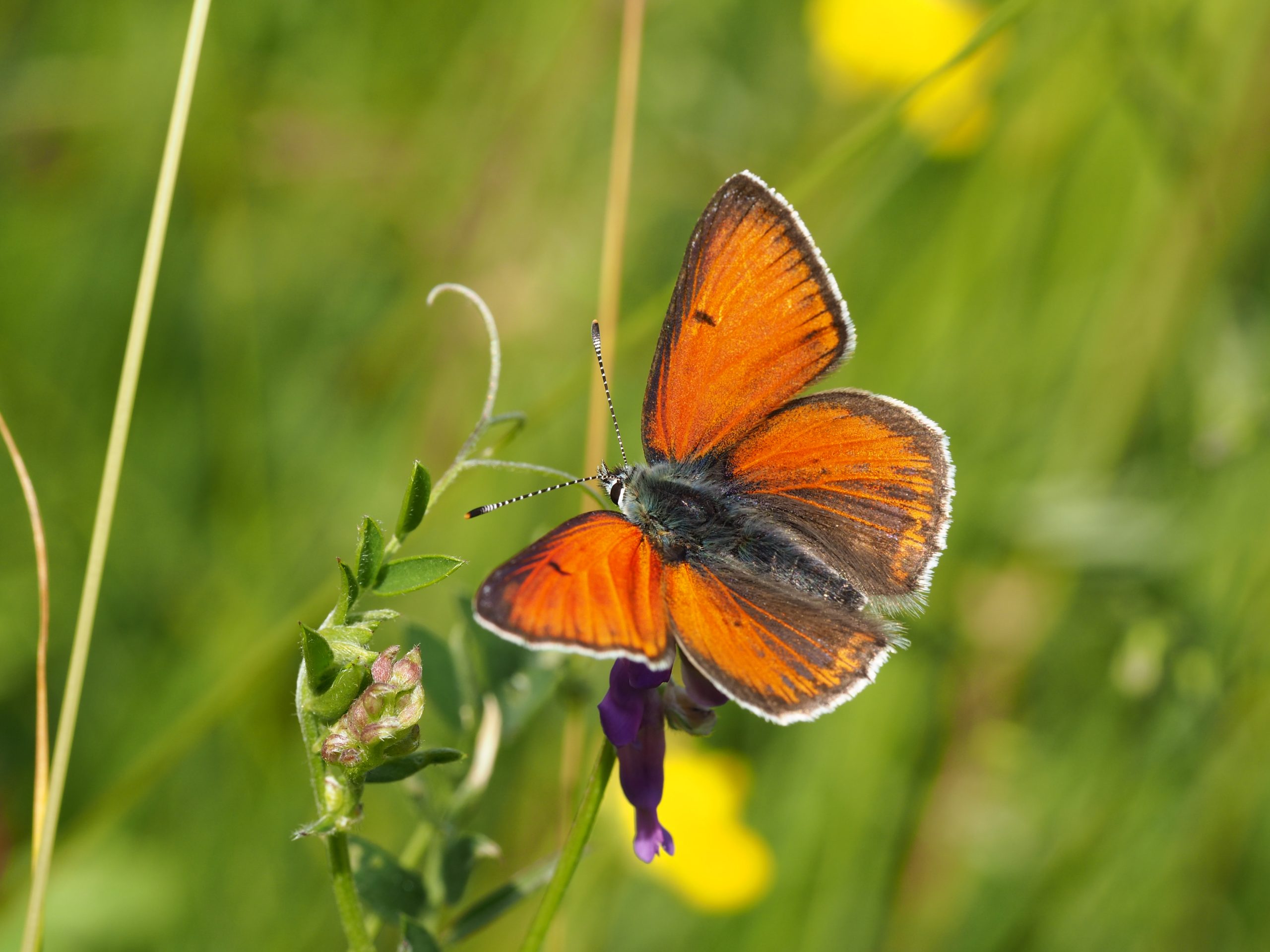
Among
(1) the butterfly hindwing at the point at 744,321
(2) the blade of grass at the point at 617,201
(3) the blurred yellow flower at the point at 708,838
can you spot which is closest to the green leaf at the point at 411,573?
(1) the butterfly hindwing at the point at 744,321

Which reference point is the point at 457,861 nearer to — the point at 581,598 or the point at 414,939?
the point at 414,939

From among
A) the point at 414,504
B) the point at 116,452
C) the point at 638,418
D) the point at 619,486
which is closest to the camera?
the point at 414,504

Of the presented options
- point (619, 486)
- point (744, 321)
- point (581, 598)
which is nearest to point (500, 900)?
point (581, 598)

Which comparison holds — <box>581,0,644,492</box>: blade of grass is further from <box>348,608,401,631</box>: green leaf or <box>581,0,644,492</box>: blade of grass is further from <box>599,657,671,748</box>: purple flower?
<box>348,608,401,631</box>: green leaf

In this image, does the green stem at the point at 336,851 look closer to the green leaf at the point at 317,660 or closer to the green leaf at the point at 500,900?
the green leaf at the point at 317,660

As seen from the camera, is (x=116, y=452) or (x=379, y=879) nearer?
(x=379, y=879)

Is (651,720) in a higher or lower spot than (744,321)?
lower

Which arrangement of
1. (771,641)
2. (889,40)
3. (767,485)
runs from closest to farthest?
(771,641) < (767,485) < (889,40)

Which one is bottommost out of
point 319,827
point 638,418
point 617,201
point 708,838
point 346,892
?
point 708,838

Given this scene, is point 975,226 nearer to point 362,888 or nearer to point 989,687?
point 989,687

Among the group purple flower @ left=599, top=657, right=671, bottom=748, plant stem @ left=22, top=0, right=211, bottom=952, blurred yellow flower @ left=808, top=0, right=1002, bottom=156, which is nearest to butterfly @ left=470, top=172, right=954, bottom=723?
purple flower @ left=599, top=657, right=671, bottom=748
